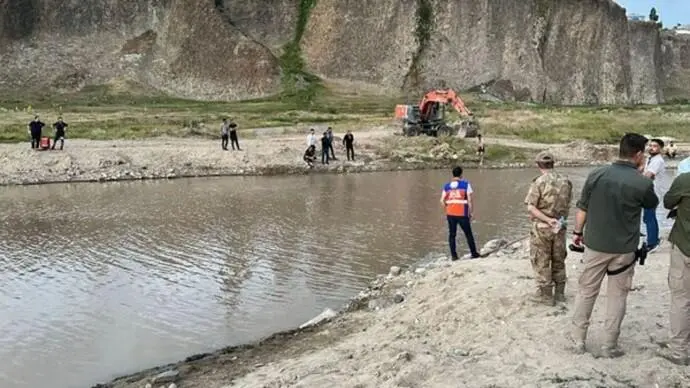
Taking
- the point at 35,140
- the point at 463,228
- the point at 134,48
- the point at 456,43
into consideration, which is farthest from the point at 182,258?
the point at 456,43

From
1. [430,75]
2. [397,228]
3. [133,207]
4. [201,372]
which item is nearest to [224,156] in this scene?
[133,207]

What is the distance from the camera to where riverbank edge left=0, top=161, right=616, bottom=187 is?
28.2 m

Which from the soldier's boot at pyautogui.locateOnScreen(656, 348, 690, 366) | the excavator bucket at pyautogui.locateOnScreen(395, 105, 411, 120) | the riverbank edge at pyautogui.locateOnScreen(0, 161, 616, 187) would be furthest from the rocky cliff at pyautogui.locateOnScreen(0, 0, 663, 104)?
the soldier's boot at pyautogui.locateOnScreen(656, 348, 690, 366)

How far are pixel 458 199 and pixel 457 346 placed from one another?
5093 mm

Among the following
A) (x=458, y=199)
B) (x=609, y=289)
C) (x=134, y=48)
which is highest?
(x=134, y=48)

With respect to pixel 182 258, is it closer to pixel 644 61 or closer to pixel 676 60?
pixel 644 61

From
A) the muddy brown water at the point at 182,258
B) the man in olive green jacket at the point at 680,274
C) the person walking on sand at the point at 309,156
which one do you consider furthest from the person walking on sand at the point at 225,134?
the man in olive green jacket at the point at 680,274

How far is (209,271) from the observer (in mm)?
13766

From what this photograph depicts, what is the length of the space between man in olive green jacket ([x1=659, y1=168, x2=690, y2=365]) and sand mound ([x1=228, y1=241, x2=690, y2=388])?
0.64 ft

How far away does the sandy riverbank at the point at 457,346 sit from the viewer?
22.2 feet

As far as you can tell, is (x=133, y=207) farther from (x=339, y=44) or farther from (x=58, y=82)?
(x=339, y=44)

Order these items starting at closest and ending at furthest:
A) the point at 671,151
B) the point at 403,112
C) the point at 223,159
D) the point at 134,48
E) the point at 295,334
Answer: the point at 295,334 < the point at 223,159 < the point at 403,112 < the point at 671,151 < the point at 134,48

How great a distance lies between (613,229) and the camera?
6.91 meters

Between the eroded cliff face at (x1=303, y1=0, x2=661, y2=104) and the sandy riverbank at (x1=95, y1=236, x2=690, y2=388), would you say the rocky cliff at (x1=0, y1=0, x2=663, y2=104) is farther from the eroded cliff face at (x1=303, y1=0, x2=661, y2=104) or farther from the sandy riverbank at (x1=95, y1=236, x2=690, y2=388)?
the sandy riverbank at (x1=95, y1=236, x2=690, y2=388)
